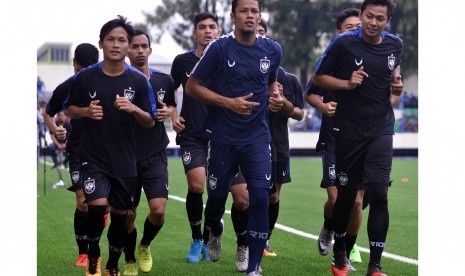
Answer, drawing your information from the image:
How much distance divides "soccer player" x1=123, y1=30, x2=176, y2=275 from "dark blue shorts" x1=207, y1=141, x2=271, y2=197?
0.62 metres

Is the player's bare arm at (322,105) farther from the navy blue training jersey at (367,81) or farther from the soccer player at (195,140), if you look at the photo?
the soccer player at (195,140)

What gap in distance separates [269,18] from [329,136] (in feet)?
184

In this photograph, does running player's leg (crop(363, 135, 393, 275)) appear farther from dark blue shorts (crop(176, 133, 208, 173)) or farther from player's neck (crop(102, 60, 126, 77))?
player's neck (crop(102, 60, 126, 77))

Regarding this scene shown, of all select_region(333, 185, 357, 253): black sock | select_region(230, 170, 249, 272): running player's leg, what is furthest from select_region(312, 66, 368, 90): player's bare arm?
select_region(230, 170, 249, 272): running player's leg

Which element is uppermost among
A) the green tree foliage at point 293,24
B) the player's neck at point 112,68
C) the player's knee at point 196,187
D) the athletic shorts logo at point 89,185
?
the green tree foliage at point 293,24

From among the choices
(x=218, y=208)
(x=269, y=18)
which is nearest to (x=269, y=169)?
(x=218, y=208)

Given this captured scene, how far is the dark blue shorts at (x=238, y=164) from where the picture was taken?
8867 mm

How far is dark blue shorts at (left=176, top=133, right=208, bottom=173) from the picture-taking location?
34.3ft

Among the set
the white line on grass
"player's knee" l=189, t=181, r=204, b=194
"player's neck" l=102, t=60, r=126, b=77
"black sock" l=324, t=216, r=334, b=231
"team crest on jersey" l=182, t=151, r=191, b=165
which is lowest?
the white line on grass

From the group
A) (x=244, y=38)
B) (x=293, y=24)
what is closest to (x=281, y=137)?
(x=244, y=38)

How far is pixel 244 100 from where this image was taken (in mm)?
8633

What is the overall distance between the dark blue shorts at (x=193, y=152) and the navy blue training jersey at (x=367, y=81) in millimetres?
1749

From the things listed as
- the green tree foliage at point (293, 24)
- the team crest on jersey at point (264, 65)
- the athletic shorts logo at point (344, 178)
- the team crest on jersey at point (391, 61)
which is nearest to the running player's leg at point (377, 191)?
the athletic shorts logo at point (344, 178)

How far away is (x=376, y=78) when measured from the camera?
9125 millimetres
